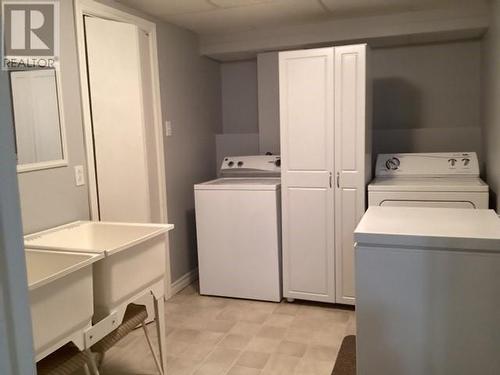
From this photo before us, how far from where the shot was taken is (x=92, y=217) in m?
2.83

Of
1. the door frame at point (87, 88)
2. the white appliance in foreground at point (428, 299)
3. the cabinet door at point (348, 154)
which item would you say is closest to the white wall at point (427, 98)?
the cabinet door at point (348, 154)

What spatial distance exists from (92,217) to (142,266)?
79cm

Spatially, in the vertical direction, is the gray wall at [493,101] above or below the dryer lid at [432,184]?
above

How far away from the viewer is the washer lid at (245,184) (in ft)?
11.0

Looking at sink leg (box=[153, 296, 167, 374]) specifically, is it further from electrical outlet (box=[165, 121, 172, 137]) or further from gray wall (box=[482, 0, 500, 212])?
gray wall (box=[482, 0, 500, 212])

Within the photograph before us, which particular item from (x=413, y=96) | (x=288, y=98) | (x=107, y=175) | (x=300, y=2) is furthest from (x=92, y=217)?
(x=413, y=96)

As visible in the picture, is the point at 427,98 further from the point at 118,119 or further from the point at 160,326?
the point at 160,326

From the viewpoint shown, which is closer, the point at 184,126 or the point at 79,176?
the point at 79,176

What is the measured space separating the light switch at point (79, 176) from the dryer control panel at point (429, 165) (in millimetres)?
2186

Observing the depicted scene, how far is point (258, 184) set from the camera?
3.41 m

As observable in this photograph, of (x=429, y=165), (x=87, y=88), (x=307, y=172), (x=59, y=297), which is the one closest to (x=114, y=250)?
(x=59, y=297)

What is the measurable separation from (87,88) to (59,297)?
58.6 inches

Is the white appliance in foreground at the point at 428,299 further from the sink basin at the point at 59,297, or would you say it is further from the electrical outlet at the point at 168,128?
the electrical outlet at the point at 168,128

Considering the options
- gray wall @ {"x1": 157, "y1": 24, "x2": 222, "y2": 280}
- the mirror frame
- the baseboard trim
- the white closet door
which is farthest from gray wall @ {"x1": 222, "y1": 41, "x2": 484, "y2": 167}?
the mirror frame
